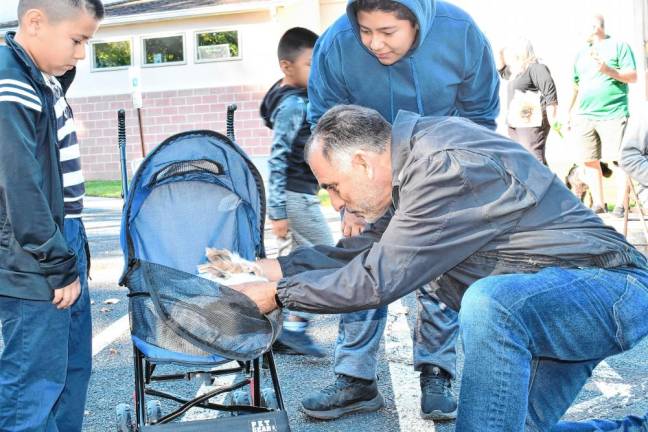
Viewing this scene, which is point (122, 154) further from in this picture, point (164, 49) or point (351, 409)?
point (164, 49)

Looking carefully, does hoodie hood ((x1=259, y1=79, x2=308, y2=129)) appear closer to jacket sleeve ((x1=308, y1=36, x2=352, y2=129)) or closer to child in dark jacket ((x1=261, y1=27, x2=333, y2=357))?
child in dark jacket ((x1=261, y1=27, x2=333, y2=357))

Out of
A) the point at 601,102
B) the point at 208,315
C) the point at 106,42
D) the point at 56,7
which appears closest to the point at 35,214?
the point at 208,315

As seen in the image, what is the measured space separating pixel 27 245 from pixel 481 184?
1593mm

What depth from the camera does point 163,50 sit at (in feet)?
69.4

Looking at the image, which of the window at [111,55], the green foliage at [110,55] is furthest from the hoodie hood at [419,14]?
the green foliage at [110,55]

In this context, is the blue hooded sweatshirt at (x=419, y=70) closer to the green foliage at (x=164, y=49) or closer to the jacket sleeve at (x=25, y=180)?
the jacket sleeve at (x=25, y=180)

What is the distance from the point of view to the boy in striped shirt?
9.40 ft

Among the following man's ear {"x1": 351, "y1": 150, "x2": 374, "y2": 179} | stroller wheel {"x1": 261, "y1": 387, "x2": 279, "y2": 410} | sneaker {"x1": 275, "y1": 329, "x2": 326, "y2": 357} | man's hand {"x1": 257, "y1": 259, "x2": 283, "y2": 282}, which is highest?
man's ear {"x1": 351, "y1": 150, "x2": 374, "y2": 179}

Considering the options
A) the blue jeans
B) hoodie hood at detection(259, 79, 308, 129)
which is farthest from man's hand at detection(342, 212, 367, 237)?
hoodie hood at detection(259, 79, 308, 129)

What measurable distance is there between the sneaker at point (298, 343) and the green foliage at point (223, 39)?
15.9m

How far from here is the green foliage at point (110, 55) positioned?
851 inches

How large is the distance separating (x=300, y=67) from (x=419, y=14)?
1635mm

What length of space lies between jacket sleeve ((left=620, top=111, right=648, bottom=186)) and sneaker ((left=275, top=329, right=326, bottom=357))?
2793mm

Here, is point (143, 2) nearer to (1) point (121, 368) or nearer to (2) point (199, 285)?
(1) point (121, 368)
